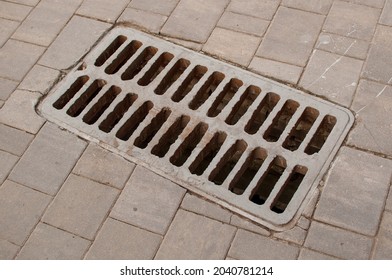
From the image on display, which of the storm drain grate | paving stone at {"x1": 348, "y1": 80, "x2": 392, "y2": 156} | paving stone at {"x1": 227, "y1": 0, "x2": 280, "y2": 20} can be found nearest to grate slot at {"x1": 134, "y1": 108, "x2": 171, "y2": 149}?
the storm drain grate

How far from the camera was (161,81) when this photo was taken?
2836 mm

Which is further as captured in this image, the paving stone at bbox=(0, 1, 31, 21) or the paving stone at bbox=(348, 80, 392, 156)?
the paving stone at bbox=(0, 1, 31, 21)

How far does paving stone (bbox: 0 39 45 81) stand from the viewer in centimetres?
298

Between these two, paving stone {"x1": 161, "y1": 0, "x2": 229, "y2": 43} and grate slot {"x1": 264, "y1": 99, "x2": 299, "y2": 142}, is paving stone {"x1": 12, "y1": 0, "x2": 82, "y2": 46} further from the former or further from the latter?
grate slot {"x1": 264, "y1": 99, "x2": 299, "y2": 142}

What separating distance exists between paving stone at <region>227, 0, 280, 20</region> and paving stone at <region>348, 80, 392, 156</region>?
0.72 m

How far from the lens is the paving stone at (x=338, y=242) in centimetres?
222

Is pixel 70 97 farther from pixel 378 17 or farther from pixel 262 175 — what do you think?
pixel 378 17

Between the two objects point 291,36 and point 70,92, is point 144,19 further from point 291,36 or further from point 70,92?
point 291,36

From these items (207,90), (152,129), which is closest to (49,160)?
(152,129)

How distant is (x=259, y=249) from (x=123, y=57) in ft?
4.60

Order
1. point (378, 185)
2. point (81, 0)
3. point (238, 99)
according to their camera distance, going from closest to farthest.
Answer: point (378, 185), point (238, 99), point (81, 0)
